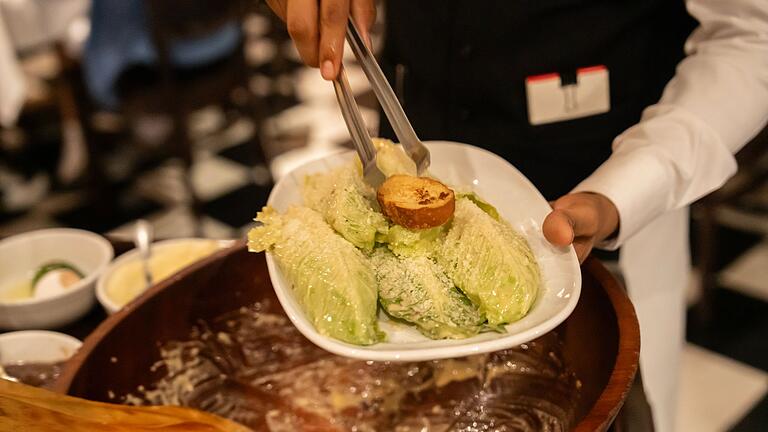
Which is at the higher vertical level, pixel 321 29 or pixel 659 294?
pixel 321 29

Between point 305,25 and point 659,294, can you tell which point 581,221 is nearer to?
point 305,25

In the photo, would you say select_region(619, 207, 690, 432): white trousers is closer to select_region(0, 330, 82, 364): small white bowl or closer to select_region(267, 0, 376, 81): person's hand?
select_region(267, 0, 376, 81): person's hand

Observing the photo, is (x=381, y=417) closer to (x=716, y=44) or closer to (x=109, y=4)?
Result: (x=716, y=44)

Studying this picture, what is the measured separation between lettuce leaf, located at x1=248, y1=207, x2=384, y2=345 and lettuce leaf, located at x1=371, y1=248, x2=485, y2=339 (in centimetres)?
2

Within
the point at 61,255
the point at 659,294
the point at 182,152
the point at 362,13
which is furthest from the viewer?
the point at 182,152

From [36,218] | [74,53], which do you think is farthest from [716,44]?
[36,218]

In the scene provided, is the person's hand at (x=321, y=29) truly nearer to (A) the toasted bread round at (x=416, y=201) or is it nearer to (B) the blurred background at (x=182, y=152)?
(A) the toasted bread round at (x=416, y=201)

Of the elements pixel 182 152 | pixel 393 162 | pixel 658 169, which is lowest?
pixel 182 152

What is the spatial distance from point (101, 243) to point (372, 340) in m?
0.78

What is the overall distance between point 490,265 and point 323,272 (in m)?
0.18

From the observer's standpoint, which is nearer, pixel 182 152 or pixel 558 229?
pixel 558 229

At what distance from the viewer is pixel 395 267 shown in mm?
884

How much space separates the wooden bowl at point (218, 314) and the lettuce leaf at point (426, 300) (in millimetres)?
155

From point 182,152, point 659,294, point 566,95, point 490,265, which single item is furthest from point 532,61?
point 182,152
